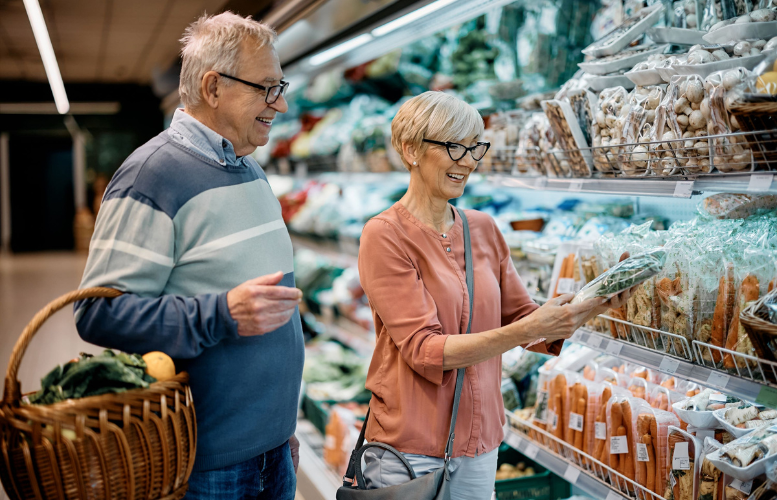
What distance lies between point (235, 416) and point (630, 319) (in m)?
1.07

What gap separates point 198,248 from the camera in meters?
1.56

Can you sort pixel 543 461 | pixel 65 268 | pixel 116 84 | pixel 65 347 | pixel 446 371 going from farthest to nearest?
pixel 116 84 < pixel 65 268 < pixel 65 347 < pixel 543 461 < pixel 446 371

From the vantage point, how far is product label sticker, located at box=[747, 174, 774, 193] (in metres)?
1.38

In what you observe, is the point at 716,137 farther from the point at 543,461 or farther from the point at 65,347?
the point at 65,347

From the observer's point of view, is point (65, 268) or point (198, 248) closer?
point (198, 248)

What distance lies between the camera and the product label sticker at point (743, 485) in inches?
58.2

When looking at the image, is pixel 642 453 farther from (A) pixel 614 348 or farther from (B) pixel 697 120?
(B) pixel 697 120

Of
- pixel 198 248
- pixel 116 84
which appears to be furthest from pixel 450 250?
pixel 116 84

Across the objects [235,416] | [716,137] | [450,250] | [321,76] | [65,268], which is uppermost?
[321,76]

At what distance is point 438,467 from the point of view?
5.68 ft

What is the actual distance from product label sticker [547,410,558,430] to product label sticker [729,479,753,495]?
2.31 ft

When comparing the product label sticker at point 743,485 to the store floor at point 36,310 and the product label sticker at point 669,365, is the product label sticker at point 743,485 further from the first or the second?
the store floor at point 36,310

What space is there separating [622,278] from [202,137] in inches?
41.8

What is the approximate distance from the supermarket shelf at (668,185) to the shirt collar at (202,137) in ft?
3.40
